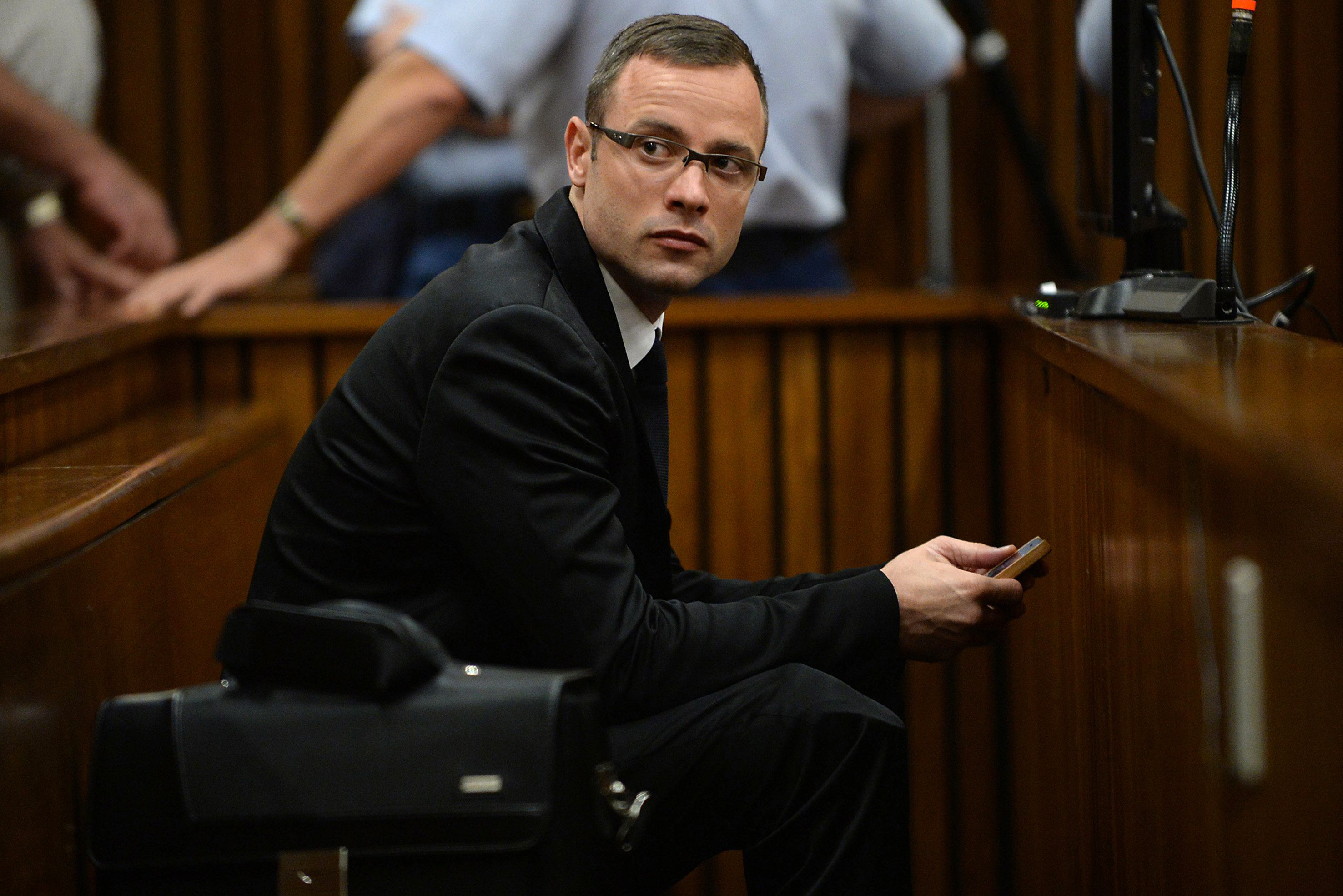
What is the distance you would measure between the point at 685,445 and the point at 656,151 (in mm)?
951

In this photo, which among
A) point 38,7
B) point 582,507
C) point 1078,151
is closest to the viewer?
point 582,507

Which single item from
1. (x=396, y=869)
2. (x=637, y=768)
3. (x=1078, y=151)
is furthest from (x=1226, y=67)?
(x=396, y=869)

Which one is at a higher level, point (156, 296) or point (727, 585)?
point (156, 296)

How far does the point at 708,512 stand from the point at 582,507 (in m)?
1.14

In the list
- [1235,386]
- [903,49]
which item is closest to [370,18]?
[903,49]

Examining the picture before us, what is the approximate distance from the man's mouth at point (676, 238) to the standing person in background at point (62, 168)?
1.42 m

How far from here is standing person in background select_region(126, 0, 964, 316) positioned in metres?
2.34

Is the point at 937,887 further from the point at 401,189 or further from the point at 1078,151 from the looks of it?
the point at 401,189

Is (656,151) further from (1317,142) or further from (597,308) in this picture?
(1317,142)

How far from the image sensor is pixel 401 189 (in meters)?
3.22

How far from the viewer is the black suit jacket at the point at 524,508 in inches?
48.1

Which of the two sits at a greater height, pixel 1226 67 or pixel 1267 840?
pixel 1226 67

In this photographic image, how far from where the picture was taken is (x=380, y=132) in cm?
238

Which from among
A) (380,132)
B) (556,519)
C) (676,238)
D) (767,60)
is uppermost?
(767,60)
